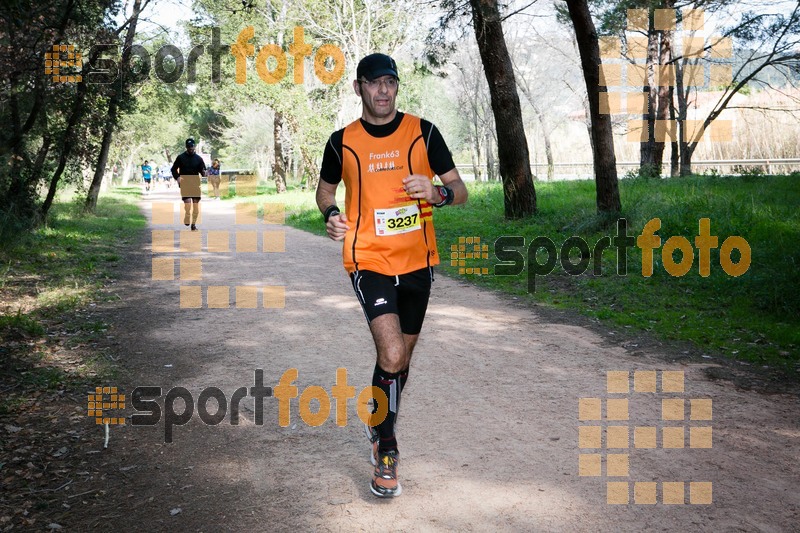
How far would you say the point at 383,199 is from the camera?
424 cm

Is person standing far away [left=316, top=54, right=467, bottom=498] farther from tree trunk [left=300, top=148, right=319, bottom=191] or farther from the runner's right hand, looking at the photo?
tree trunk [left=300, top=148, right=319, bottom=191]

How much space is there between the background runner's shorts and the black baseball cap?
3.84 feet

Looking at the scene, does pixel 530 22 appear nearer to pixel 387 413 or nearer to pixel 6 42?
pixel 6 42

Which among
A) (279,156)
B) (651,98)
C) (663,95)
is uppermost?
(663,95)

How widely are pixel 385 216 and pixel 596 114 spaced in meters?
10.2

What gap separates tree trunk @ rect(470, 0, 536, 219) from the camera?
16.4 metres

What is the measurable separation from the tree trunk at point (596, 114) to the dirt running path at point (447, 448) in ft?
19.7

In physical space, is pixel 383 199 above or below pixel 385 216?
above

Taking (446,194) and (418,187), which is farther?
(446,194)

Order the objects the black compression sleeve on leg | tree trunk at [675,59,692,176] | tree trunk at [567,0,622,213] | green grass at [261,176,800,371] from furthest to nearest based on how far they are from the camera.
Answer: tree trunk at [675,59,692,176] → tree trunk at [567,0,622,213] → green grass at [261,176,800,371] → the black compression sleeve on leg

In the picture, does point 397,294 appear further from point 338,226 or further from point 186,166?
point 186,166

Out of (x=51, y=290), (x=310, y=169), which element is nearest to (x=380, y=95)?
(x=51, y=290)

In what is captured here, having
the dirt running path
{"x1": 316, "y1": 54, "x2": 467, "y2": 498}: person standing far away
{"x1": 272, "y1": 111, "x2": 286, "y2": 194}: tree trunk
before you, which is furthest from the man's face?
{"x1": 272, "y1": 111, "x2": 286, "y2": 194}: tree trunk

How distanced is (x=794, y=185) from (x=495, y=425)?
49.1 feet
